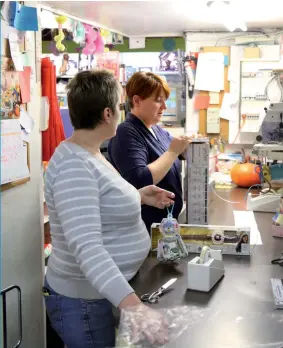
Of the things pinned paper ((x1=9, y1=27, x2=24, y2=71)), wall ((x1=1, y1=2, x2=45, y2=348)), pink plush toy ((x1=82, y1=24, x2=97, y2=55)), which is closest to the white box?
wall ((x1=1, y1=2, x2=45, y2=348))

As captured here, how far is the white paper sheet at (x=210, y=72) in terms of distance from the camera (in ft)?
15.8

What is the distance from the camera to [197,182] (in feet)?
7.55

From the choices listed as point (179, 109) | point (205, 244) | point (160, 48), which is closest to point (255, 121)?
point (179, 109)

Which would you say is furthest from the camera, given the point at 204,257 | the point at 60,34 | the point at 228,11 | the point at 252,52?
the point at 252,52

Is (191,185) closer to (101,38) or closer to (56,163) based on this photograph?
(56,163)

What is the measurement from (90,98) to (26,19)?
752 millimetres

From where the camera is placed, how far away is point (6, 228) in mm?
2078

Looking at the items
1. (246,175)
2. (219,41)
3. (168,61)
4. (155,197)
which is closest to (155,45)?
(168,61)

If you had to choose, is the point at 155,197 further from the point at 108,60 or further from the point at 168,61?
the point at 168,61

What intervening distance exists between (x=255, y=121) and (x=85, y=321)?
3546 mm

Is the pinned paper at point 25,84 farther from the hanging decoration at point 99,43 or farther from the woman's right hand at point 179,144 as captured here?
the hanging decoration at point 99,43

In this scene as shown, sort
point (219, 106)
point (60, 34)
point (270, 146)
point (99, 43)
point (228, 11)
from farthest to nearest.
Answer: point (219, 106), point (99, 43), point (60, 34), point (228, 11), point (270, 146)

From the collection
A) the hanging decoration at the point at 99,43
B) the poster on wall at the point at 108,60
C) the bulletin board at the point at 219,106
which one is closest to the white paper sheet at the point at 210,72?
the bulletin board at the point at 219,106

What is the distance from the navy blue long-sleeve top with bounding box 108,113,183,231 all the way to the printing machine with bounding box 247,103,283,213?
28.9 inches
